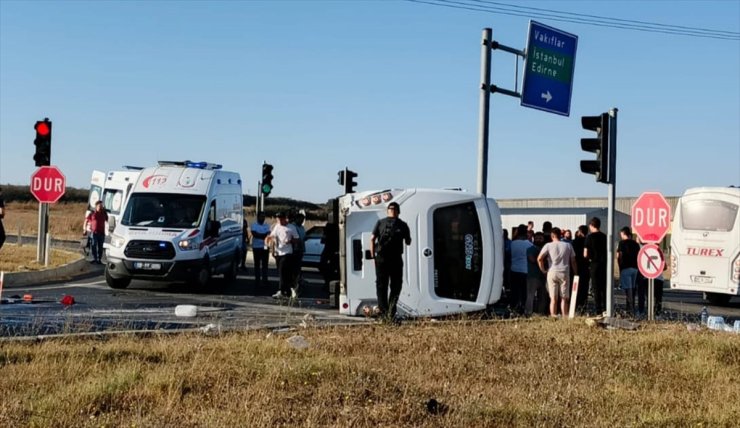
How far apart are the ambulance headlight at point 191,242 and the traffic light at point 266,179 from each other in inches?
443

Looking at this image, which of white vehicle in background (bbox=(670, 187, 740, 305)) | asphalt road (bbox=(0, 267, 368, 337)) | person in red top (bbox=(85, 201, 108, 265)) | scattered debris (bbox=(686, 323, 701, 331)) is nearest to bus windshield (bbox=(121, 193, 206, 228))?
asphalt road (bbox=(0, 267, 368, 337))

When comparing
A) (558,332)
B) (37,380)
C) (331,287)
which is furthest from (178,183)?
(37,380)

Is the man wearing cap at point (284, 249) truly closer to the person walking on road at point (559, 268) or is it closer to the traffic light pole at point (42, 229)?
the person walking on road at point (559, 268)

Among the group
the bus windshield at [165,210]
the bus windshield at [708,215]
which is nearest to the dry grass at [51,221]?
the bus windshield at [165,210]

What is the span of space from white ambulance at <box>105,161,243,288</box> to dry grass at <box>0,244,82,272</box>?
3.89m

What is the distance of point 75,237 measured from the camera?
163ft

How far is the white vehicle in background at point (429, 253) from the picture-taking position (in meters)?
14.8

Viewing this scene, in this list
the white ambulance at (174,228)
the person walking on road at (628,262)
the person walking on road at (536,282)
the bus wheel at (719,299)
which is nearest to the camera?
the person walking on road at (536,282)

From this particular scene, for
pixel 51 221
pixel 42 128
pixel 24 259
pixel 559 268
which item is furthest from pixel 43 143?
pixel 51 221

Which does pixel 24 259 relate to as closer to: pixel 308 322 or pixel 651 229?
pixel 308 322

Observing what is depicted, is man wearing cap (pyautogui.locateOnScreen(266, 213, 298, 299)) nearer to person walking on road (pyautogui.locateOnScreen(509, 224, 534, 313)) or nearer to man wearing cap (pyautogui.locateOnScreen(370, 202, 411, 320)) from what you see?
person walking on road (pyautogui.locateOnScreen(509, 224, 534, 313))

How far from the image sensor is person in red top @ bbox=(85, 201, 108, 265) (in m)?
27.4

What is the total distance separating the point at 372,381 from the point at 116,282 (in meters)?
12.9

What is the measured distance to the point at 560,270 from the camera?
16.2 meters
